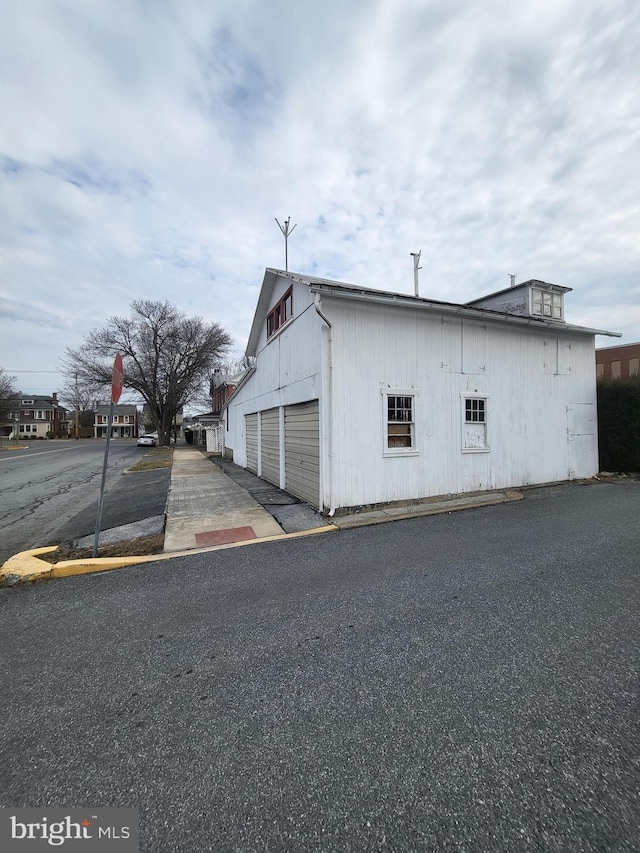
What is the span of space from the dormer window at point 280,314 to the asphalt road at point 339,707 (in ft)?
23.6

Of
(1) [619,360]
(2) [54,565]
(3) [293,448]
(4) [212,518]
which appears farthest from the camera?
(1) [619,360]

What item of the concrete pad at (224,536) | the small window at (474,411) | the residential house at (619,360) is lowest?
the concrete pad at (224,536)

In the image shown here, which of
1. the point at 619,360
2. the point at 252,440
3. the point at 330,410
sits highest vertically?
the point at 619,360

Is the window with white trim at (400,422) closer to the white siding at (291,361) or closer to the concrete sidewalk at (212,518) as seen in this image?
the white siding at (291,361)

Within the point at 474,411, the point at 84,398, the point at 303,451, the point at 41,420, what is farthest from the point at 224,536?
the point at 41,420

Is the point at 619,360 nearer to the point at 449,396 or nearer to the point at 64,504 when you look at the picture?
the point at 449,396

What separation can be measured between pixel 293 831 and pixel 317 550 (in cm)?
377

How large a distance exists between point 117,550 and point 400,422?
17.8 ft

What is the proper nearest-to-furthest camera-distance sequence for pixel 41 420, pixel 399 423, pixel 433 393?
pixel 399 423 < pixel 433 393 < pixel 41 420

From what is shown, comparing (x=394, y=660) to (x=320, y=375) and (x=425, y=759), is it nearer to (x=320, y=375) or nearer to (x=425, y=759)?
(x=425, y=759)

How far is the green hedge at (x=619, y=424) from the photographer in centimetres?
1088

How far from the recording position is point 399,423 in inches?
309

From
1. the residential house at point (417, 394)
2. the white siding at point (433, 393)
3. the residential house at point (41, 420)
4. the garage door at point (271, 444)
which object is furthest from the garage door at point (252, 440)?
the residential house at point (41, 420)

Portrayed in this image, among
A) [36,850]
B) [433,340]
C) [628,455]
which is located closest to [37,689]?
[36,850]
